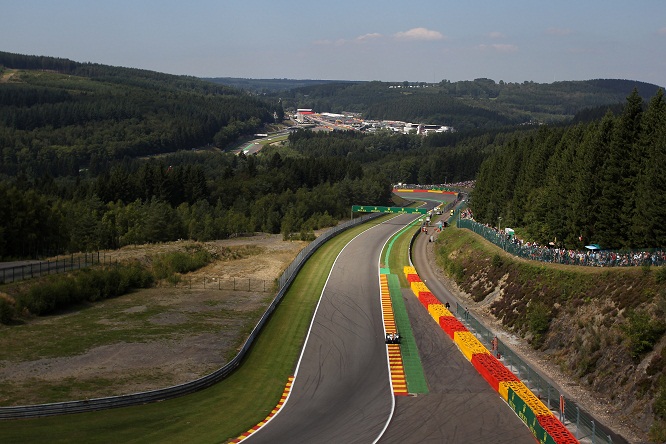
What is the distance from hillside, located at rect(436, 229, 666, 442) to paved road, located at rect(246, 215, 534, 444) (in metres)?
6.17

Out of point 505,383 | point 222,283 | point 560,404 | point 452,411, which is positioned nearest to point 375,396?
point 452,411

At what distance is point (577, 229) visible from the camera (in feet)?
228

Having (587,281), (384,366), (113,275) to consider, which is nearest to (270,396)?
(384,366)

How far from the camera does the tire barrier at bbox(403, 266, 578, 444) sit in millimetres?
37356

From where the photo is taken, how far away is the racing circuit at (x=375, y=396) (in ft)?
128

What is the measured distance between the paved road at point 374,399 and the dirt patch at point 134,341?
7191 mm

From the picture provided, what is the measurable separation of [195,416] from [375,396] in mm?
11257

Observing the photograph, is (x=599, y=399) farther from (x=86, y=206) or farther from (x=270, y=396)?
(x=86, y=206)

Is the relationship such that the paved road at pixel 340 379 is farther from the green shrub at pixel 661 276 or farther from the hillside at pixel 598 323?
the green shrub at pixel 661 276

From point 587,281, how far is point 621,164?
51.2 ft

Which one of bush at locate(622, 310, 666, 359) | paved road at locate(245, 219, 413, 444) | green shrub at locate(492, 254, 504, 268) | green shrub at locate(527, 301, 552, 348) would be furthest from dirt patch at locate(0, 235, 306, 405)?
bush at locate(622, 310, 666, 359)

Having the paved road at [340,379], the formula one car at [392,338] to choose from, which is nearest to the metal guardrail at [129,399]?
the paved road at [340,379]

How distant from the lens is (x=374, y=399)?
146ft

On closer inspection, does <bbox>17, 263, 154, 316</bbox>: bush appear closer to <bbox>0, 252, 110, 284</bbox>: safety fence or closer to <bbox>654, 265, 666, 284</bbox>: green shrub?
<bbox>0, 252, 110, 284</bbox>: safety fence
